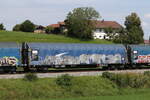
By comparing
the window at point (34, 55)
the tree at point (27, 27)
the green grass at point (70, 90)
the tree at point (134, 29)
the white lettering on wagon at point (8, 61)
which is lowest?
the green grass at point (70, 90)

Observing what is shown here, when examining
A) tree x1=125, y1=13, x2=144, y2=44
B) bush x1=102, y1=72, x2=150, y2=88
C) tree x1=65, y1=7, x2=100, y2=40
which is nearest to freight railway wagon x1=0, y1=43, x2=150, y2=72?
bush x1=102, y1=72, x2=150, y2=88

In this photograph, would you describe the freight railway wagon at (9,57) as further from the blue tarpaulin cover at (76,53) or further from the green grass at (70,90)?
the green grass at (70,90)

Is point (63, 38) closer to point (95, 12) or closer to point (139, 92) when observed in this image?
point (95, 12)

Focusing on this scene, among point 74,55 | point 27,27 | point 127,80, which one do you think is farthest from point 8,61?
point 27,27

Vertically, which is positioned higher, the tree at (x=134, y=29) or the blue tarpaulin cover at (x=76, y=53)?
the tree at (x=134, y=29)

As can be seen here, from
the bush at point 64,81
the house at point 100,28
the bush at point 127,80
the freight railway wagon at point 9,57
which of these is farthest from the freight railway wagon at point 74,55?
the house at point 100,28

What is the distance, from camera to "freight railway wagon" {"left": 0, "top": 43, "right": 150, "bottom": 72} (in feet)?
127

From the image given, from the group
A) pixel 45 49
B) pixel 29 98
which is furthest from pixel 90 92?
pixel 45 49

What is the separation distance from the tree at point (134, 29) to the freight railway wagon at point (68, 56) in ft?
208

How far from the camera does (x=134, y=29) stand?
115938mm

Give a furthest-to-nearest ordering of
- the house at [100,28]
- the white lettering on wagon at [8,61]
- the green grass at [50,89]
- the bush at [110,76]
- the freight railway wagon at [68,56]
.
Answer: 1. the house at [100,28]
2. the freight railway wagon at [68,56]
3. the white lettering on wagon at [8,61]
4. the bush at [110,76]
5. the green grass at [50,89]

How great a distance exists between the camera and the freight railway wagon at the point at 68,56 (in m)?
38.7

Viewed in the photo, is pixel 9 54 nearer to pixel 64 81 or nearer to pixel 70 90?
pixel 64 81

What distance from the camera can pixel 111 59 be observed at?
46.5 m
